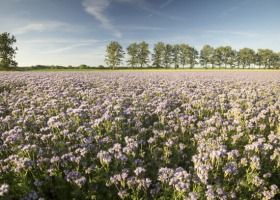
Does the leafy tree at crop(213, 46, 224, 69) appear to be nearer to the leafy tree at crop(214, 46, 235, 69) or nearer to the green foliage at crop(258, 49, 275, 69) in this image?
the leafy tree at crop(214, 46, 235, 69)

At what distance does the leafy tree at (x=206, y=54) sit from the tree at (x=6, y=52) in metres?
90.0

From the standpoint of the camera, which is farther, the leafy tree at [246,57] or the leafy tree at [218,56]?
the leafy tree at [246,57]

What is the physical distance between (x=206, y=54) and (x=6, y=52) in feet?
304

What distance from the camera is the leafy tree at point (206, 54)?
106 m

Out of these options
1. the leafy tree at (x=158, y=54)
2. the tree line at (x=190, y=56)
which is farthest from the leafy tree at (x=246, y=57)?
the leafy tree at (x=158, y=54)

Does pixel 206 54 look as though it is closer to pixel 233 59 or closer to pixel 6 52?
pixel 233 59

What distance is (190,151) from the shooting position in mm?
5609

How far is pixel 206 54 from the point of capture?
10644 cm

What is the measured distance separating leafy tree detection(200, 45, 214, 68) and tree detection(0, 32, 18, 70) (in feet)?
295

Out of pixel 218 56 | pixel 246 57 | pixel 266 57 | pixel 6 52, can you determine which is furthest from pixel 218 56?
pixel 6 52

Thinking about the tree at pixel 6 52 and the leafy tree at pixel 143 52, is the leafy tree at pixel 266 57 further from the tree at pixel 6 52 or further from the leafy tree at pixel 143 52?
the tree at pixel 6 52

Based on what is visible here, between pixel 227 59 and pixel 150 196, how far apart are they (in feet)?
384

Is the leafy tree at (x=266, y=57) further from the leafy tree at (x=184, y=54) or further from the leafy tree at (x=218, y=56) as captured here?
the leafy tree at (x=184, y=54)

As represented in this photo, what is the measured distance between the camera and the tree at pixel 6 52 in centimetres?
5958
